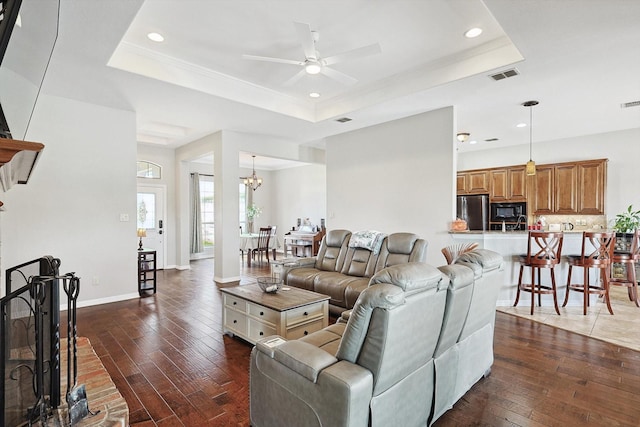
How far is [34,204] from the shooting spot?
429 centimetres

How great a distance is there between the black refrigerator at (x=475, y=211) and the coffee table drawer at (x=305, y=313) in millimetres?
5765

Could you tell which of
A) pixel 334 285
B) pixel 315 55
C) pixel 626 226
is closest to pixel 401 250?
pixel 334 285

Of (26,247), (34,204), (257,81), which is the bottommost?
(26,247)

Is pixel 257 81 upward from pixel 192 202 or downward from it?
upward

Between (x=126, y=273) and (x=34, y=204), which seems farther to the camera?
(x=126, y=273)

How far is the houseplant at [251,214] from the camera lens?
10578 mm

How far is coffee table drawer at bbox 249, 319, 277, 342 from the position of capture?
10.2 feet

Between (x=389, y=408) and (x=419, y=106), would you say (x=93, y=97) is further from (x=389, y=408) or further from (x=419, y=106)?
(x=389, y=408)

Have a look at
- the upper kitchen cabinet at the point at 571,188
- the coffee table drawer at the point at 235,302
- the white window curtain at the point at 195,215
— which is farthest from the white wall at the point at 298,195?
the coffee table drawer at the point at 235,302

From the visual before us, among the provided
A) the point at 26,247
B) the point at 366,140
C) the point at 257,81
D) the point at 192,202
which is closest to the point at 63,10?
the point at 257,81

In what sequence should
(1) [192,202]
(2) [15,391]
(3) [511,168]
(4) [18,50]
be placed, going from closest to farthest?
(4) [18,50], (2) [15,391], (3) [511,168], (1) [192,202]

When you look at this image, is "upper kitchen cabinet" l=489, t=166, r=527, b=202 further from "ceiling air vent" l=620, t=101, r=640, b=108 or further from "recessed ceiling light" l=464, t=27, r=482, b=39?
"recessed ceiling light" l=464, t=27, r=482, b=39

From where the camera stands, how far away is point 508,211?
7609 millimetres

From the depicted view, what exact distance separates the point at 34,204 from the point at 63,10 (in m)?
2.79
